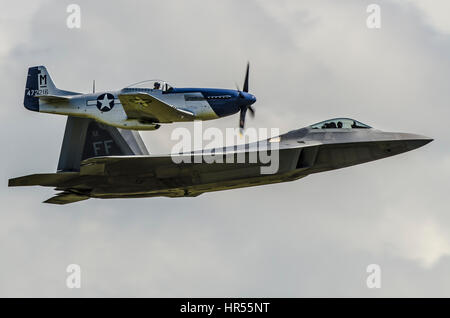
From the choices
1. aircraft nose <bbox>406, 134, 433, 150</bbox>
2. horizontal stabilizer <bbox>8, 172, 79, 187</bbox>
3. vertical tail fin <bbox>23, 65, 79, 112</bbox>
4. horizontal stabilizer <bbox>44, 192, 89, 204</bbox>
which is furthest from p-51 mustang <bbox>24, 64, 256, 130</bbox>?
aircraft nose <bbox>406, 134, 433, 150</bbox>

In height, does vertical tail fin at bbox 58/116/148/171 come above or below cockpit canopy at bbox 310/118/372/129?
above

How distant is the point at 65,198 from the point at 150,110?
20.8ft

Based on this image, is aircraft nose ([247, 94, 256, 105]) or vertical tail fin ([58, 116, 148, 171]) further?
aircraft nose ([247, 94, 256, 105])

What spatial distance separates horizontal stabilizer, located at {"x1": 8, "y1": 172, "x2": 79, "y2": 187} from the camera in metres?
45.2

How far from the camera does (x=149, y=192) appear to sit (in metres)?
45.8

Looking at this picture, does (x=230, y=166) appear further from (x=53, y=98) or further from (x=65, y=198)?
(x=53, y=98)

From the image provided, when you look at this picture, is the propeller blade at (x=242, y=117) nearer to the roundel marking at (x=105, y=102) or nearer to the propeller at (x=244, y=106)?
the propeller at (x=244, y=106)

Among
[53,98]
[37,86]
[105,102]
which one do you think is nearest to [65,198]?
[105,102]

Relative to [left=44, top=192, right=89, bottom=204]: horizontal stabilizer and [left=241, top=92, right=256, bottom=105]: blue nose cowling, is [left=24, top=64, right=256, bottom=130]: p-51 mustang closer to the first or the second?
[left=241, top=92, right=256, bottom=105]: blue nose cowling

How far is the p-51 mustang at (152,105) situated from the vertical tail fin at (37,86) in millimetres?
1353

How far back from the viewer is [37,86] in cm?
5559

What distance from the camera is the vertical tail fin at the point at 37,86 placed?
54844mm
